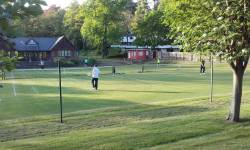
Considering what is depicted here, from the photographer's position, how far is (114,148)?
10.7 meters

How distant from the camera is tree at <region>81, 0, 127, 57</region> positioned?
103750 millimetres

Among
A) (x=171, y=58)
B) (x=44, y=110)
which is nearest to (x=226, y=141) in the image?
(x=44, y=110)

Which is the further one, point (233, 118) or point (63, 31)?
point (63, 31)

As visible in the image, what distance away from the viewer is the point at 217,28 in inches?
478

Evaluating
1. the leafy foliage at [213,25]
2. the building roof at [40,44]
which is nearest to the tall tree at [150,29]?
the building roof at [40,44]

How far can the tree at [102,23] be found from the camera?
340 feet

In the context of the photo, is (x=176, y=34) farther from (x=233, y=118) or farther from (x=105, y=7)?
(x=105, y=7)

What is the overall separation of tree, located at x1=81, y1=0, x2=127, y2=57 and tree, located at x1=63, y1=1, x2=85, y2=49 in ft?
13.1

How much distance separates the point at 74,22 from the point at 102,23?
12.6 meters

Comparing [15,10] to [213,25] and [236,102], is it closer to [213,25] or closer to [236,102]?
[213,25]

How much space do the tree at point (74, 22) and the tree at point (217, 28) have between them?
315 feet

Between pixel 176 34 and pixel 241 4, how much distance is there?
11.5ft

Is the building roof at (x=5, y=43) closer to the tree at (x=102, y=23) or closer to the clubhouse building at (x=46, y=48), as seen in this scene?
the clubhouse building at (x=46, y=48)

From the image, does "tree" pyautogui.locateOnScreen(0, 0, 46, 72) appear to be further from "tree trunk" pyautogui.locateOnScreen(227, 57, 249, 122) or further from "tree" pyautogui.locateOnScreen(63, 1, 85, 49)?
"tree" pyautogui.locateOnScreen(63, 1, 85, 49)
